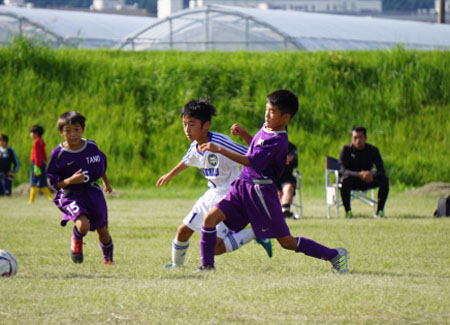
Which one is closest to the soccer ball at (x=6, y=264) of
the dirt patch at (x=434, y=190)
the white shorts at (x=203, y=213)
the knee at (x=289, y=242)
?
the white shorts at (x=203, y=213)

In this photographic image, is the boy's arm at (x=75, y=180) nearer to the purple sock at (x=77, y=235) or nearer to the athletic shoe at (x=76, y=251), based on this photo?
the purple sock at (x=77, y=235)

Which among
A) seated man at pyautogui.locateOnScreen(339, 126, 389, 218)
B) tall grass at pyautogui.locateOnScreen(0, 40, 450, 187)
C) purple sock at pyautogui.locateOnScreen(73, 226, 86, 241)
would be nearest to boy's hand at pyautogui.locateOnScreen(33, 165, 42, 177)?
tall grass at pyautogui.locateOnScreen(0, 40, 450, 187)

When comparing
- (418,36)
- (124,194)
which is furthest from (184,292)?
(418,36)

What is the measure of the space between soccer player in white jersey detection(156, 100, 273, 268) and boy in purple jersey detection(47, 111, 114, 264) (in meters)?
0.87

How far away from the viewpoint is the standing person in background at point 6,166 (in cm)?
2006

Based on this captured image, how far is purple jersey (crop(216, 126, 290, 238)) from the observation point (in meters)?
6.25

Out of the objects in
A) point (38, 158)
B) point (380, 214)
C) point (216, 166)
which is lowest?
point (380, 214)

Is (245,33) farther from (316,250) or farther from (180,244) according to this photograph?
(316,250)

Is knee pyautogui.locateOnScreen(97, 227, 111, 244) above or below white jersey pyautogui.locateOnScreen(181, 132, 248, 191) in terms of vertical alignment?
below

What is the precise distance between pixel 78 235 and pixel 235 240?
61.0 inches

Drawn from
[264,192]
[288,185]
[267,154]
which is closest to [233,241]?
[264,192]

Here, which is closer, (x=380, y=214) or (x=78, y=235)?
(x=78, y=235)

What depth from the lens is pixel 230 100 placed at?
2325 centimetres

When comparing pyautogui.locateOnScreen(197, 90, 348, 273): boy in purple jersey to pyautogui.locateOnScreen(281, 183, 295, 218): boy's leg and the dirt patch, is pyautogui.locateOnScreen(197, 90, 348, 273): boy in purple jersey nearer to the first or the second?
pyautogui.locateOnScreen(281, 183, 295, 218): boy's leg
